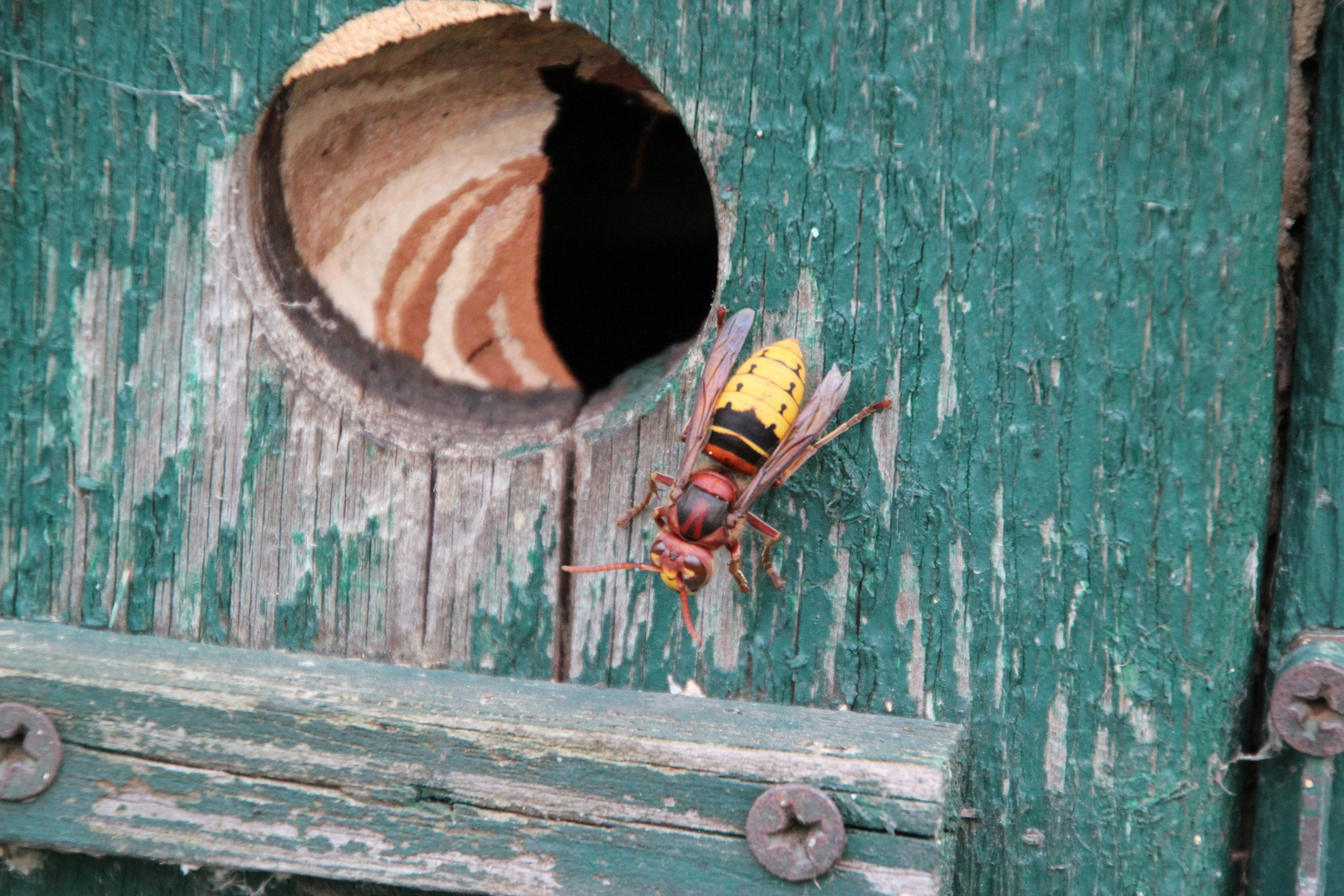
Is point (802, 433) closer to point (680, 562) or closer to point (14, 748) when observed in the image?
point (680, 562)

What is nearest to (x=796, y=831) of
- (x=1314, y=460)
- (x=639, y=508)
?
(x=639, y=508)

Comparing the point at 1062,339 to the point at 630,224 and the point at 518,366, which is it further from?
the point at 630,224

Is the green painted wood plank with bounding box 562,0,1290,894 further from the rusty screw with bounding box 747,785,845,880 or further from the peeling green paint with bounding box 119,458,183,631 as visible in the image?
the peeling green paint with bounding box 119,458,183,631

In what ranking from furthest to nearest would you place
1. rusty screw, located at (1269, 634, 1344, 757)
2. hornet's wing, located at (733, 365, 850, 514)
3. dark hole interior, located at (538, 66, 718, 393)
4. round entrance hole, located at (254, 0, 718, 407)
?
dark hole interior, located at (538, 66, 718, 393) < round entrance hole, located at (254, 0, 718, 407) < hornet's wing, located at (733, 365, 850, 514) < rusty screw, located at (1269, 634, 1344, 757)

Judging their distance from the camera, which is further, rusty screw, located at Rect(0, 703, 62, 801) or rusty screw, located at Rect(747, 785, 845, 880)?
rusty screw, located at Rect(0, 703, 62, 801)

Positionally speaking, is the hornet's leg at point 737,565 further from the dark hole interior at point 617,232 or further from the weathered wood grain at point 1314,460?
the dark hole interior at point 617,232

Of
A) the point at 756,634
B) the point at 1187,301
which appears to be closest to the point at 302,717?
the point at 756,634

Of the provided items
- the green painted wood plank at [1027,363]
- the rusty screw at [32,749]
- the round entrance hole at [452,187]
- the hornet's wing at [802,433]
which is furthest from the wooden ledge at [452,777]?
the round entrance hole at [452,187]

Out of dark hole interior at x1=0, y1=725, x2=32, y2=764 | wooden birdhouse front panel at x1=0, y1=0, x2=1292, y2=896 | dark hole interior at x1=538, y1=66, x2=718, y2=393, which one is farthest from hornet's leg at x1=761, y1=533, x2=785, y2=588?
dark hole interior at x1=0, y1=725, x2=32, y2=764
